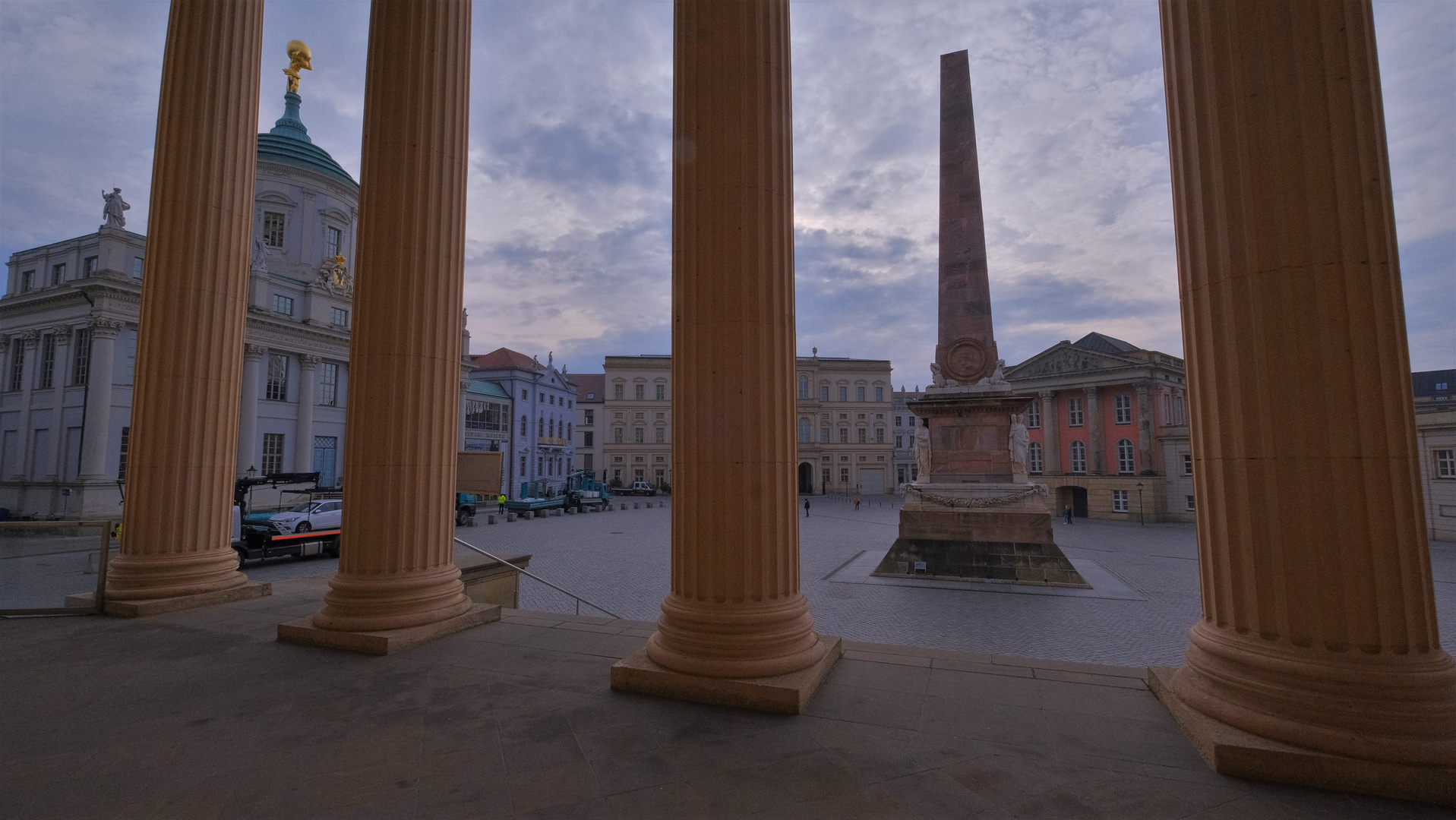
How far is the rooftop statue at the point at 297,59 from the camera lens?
38.8 meters

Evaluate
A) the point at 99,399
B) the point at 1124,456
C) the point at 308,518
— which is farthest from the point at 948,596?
the point at 1124,456

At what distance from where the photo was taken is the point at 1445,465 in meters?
30.1

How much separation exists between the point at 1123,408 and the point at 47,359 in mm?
63281

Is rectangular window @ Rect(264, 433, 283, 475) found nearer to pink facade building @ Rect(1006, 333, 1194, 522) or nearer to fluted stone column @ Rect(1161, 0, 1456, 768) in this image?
fluted stone column @ Rect(1161, 0, 1456, 768)

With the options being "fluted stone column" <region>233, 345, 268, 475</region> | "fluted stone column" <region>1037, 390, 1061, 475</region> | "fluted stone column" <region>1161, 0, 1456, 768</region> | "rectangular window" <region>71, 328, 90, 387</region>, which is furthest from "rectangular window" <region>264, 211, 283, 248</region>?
"fluted stone column" <region>1037, 390, 1061, 475</region>

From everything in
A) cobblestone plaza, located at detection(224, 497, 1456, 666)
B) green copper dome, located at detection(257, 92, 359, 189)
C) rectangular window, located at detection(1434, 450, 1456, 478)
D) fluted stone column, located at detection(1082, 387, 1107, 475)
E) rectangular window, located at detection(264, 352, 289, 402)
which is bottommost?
cobblestone plaza, located at detection(224, 497, 1456, 666)

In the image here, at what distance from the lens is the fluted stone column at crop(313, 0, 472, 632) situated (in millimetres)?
6547

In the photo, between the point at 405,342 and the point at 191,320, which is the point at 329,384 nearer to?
the point at 191,320

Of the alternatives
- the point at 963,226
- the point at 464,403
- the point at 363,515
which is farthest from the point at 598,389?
the point at 363,515

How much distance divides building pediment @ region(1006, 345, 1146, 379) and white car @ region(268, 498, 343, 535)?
47.0 meters

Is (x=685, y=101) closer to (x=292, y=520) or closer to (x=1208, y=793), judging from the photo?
(x=1208, y=793)

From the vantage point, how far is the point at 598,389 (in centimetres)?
8631

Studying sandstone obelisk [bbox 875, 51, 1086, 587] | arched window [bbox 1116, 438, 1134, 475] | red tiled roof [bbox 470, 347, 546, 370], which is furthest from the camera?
red tiled roof [bbox 470, 347, 546, 370]

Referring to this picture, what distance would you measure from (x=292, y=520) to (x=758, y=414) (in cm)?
2093
